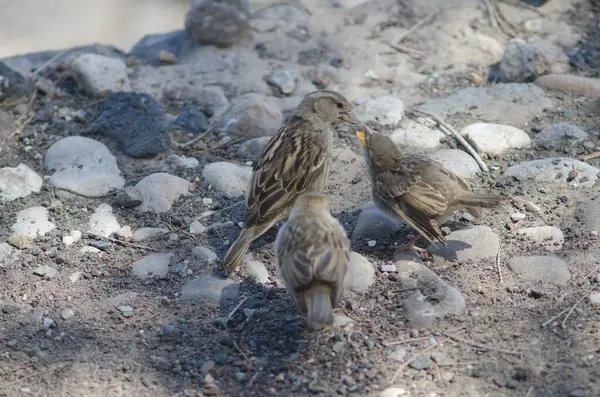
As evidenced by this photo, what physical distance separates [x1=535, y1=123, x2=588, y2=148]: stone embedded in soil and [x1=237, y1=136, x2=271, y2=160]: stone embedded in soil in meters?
2.29

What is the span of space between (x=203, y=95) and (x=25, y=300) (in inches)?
114

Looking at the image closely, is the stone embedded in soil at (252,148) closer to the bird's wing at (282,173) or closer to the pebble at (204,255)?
the bird's wing at (282,173)

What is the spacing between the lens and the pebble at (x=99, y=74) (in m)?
7.43

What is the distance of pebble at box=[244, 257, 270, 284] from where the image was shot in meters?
5.54

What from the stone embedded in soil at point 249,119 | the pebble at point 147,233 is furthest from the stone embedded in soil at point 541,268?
the stone embedded in soil at point 249,119

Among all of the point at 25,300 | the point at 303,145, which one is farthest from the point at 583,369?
the point at 25,300

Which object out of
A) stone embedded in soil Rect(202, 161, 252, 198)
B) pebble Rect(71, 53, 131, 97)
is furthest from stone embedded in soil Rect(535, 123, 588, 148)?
pebble Rect(71, 53, 131, 97)

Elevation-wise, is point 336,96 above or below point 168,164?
above

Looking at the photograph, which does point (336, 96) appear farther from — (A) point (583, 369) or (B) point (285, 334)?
(A) point (583, 369)

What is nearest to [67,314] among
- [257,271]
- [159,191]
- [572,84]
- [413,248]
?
[257,271]

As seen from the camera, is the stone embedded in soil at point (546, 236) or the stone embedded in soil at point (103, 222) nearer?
the stone embedded in soil at point (546, 236)

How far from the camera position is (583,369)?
450cm

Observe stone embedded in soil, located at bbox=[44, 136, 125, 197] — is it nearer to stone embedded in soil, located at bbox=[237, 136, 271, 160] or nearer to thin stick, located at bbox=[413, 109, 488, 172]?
stone embedded in soil, located at bbox=[237, 136, 271, 160]

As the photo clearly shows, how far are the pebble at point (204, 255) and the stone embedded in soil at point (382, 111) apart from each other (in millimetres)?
2114
